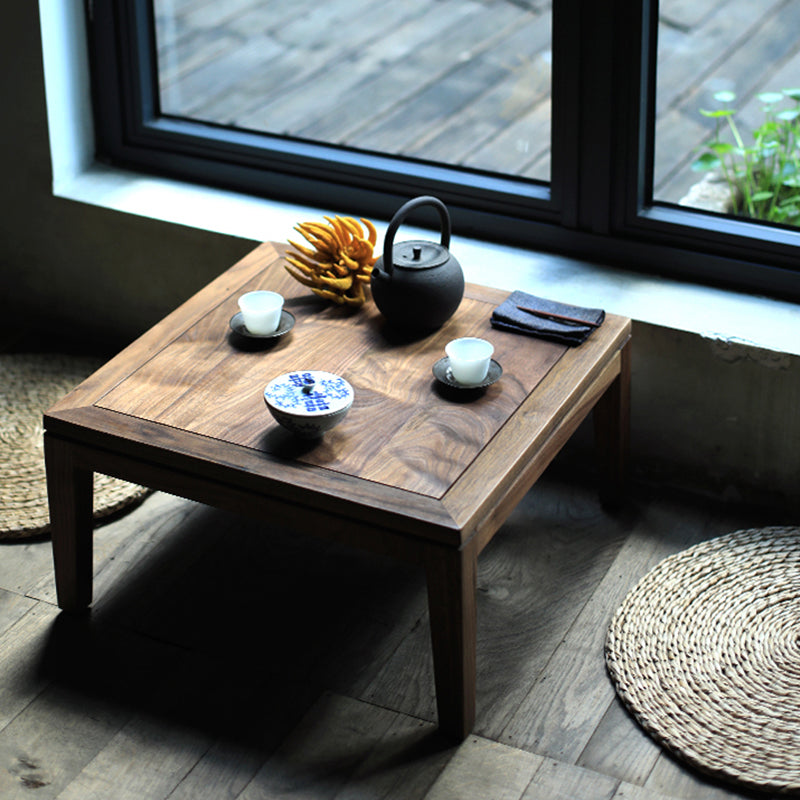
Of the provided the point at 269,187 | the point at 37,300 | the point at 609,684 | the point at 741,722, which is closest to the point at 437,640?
the point at 609,684

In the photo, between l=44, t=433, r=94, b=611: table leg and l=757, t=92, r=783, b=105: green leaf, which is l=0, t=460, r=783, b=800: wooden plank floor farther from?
l=757, t=92, r=783, b=105: green leaf

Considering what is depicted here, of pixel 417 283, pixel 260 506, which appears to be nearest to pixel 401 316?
pixel 417 283

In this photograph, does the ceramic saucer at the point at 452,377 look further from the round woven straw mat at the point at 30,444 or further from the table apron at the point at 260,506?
the round woven straw mat at the point at 30,444

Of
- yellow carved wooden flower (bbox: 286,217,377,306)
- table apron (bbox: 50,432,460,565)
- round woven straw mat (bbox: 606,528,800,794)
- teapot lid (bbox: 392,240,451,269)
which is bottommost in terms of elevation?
round woven straw mat (bbox: 606,528,800,794)

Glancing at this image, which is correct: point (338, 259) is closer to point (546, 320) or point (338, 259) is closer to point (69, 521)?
point (546, 320)

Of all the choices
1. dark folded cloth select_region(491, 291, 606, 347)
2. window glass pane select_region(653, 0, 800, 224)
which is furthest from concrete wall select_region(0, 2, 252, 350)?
window glass pane select_region(653, 0, 800, 224)

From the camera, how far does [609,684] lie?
1869 mm

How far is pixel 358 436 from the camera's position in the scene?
179 cm

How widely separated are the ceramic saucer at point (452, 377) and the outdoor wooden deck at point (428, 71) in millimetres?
659

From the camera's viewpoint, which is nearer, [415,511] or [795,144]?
[415,511]

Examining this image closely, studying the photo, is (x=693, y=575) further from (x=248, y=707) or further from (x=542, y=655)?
(x=248, y=707)

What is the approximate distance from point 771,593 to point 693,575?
13 centimetres

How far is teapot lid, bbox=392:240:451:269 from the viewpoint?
6.45 ft

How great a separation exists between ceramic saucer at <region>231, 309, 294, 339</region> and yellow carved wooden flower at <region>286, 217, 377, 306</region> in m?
0.08
